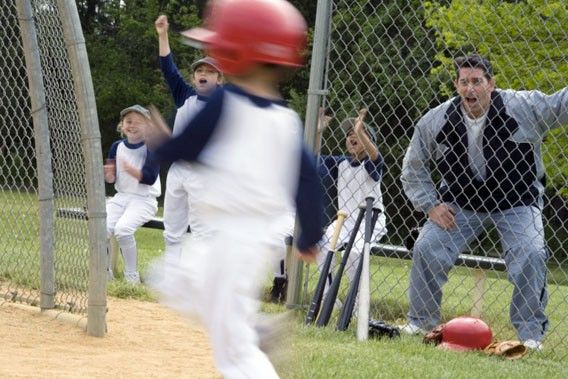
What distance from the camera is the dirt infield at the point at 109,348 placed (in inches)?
217

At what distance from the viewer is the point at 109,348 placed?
20.4 ft

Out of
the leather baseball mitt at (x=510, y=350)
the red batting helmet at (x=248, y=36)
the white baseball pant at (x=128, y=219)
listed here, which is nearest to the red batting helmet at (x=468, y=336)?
the leather baseball mitt at (x=510, y=350)

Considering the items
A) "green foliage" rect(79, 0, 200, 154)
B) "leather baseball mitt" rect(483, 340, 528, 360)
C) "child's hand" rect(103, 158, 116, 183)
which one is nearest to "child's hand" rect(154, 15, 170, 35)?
"child's hand" rect(103, 158, 116, 183)

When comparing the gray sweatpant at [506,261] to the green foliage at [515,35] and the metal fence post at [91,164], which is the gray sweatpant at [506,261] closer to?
the green foliage at [515,35]

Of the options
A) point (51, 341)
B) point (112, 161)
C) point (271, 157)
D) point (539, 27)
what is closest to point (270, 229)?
point (271, 157)

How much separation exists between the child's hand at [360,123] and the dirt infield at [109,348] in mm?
1804

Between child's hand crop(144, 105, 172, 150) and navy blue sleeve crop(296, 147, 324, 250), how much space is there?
1.67ft

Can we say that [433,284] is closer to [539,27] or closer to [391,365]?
[391,365]

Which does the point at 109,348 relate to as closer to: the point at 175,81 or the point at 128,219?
the point at 175,81

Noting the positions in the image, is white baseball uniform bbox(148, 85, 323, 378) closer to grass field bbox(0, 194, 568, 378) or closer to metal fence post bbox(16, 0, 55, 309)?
grass field bbox(0, 194, 568, 378)

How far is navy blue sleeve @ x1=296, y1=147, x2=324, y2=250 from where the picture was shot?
4.00 metres

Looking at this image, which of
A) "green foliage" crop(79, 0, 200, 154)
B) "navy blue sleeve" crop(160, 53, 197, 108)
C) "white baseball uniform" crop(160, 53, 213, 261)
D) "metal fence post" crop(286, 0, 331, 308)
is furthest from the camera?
"green foliage" crop(79, 0, 200, 154)

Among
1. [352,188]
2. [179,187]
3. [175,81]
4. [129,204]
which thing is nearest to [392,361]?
[352,188]

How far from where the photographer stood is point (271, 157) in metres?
3.79
